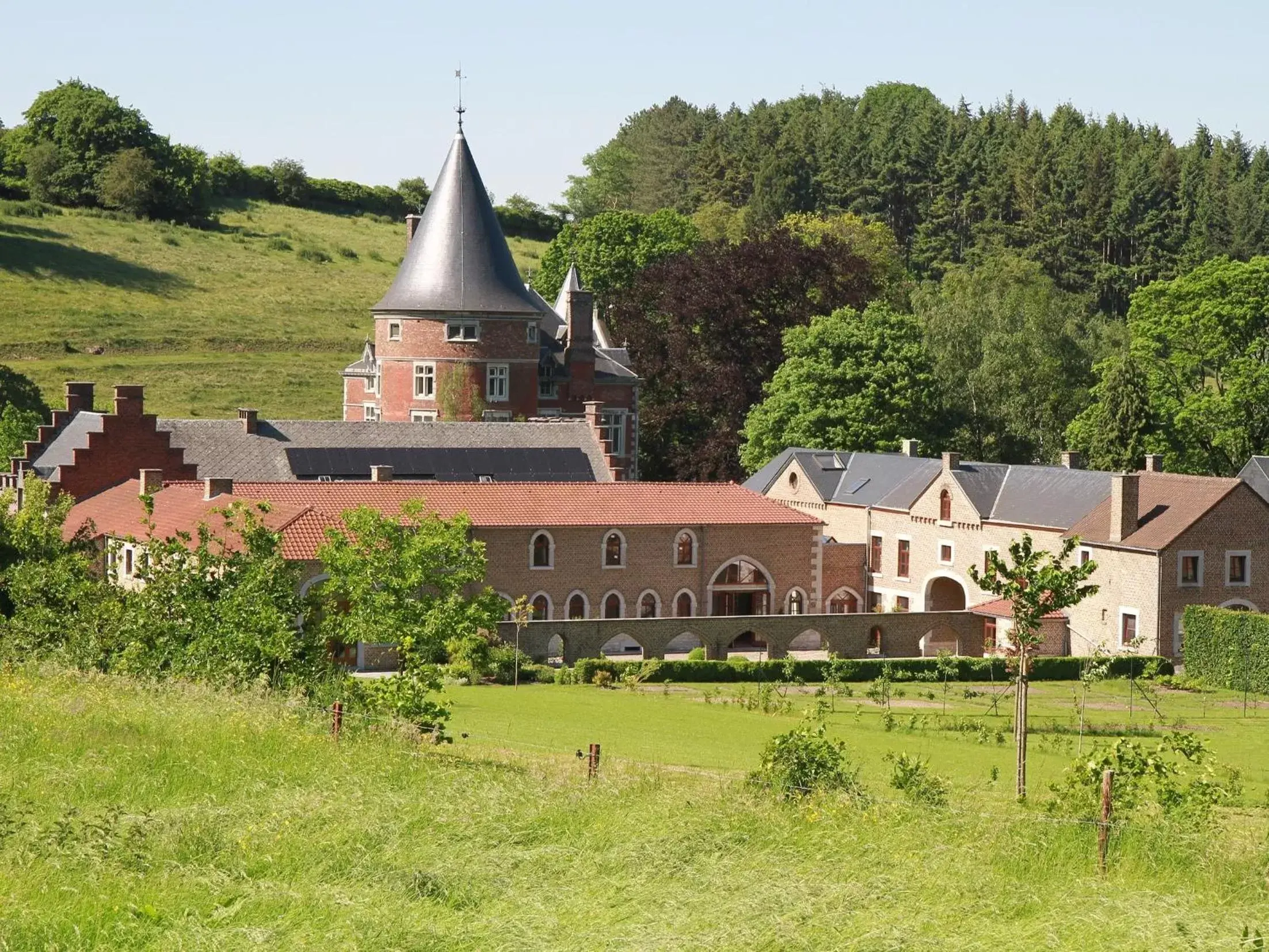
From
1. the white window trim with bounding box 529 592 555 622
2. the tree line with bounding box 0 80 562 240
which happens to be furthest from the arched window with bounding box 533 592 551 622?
the tree line with bounding box 0 80 562 240

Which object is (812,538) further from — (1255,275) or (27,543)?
(27,543)

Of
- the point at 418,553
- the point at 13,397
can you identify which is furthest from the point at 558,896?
the point at 13,397

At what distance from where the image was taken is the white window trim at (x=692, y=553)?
5475cm

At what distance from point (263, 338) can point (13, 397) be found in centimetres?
2533

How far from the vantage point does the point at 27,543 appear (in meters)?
34.8

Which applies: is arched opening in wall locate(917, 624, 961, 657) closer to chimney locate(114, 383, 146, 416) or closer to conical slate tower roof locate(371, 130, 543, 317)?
conical slate tower roof locate(371, 130, 543, 317)

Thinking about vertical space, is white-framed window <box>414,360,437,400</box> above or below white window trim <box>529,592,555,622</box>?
above

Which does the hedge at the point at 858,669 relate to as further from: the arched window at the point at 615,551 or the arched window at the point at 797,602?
the arched window at the point at 615,551

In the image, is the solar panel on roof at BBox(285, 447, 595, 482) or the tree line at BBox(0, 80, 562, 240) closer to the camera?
the solar panel on roof at BBox(285, 447, 595, 482)

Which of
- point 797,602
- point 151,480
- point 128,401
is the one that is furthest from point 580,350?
point 151,480

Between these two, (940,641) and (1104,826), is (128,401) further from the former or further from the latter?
(1104,826)

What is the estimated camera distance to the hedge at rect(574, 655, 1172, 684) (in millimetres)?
47938

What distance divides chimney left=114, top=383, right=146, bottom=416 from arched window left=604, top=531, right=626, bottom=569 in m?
14.7

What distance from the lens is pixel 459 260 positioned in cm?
6881
